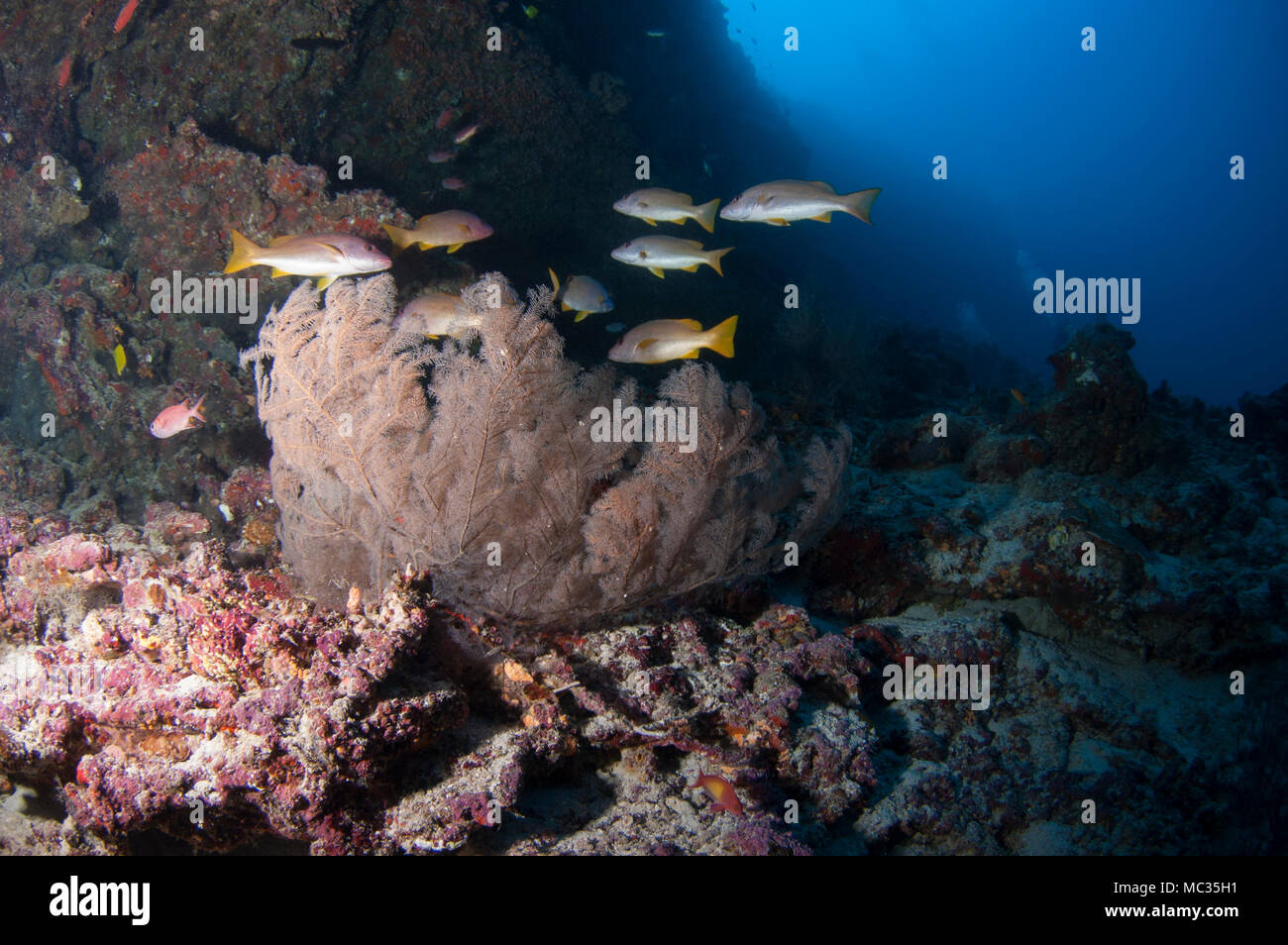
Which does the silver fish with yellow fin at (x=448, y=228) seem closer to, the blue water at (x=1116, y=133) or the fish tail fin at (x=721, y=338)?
the fish tail fin at (x=721, y=338)

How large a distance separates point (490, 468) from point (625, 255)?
3264mm

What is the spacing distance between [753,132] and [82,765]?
29819mm

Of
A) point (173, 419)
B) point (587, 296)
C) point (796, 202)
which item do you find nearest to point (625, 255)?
point (587, 296)

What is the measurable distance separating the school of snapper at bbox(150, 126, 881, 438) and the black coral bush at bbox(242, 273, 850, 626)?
1.43 feet

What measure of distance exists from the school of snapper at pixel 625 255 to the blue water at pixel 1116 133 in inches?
2829

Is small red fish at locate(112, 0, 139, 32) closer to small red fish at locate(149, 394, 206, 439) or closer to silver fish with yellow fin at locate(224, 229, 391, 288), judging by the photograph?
small red fish at locate(149, 394, 206, 439)

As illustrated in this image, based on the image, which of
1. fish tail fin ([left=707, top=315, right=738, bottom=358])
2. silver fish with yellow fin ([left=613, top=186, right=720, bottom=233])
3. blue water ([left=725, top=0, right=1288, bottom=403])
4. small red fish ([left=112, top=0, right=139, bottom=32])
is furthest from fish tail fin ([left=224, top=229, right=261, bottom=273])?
blue water ([left=725, top=0, right=1288, bottom=403])

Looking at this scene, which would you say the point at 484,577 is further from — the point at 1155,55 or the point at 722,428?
the point at 1155,55

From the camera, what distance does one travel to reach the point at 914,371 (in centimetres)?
1277

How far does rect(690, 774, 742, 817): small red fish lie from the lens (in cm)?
266

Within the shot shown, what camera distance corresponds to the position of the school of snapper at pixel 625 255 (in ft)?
13.9

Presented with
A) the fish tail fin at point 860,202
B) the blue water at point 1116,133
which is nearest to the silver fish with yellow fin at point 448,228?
the fish tail fin at point 860,202

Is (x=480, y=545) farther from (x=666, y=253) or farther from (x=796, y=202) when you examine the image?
Result: (x=796, y=202)
